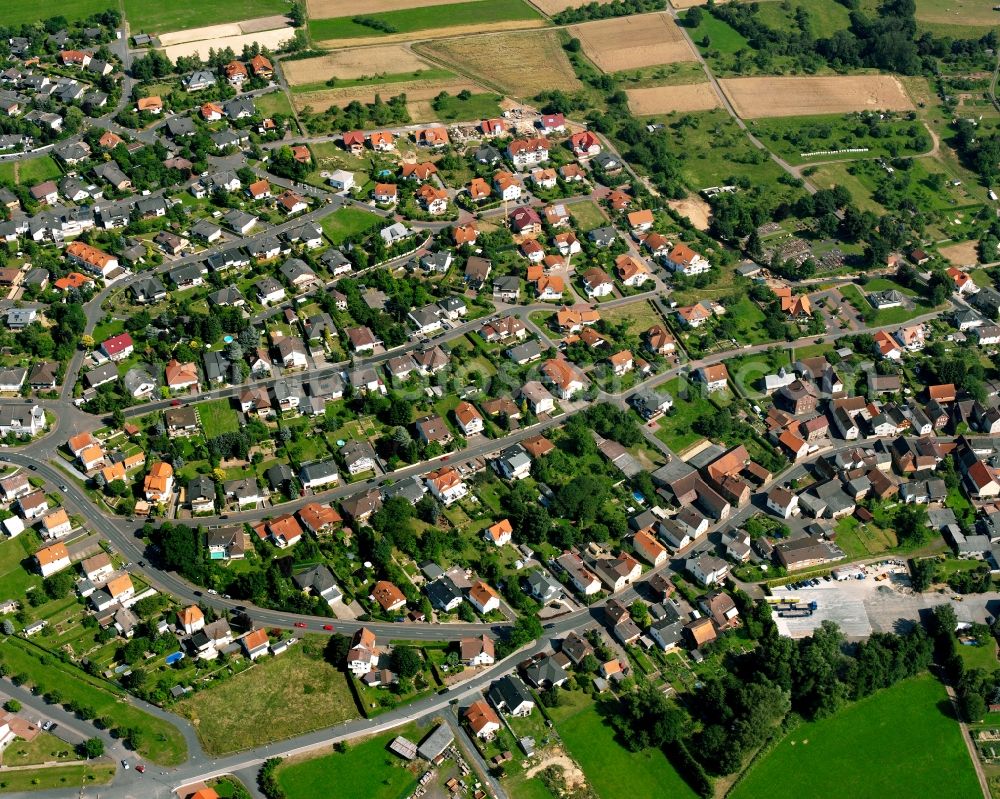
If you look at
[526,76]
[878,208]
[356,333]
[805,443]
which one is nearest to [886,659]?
[805,443]

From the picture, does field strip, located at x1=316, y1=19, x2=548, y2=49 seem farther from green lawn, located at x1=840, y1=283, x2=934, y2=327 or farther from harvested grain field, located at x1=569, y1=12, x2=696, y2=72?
green lawn, located at x1=840, y1=283, x2=934, y2=327

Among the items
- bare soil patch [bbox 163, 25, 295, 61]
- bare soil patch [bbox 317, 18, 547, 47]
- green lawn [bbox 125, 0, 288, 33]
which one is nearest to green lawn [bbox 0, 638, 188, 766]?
bare soil patch [bbox 163, 25, 295, 61]

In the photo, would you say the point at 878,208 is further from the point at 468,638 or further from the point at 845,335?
the point at 468,638

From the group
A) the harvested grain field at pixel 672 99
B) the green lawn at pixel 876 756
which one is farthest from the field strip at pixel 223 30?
the green lawn at pixel 876 756

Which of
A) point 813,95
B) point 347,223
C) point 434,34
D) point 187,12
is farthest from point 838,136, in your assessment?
point 187,12

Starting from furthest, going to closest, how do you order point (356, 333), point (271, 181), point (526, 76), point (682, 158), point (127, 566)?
point (526, 76)
point (682, 158)
point (271, 181)
point (356, 333)
point (127, 566)

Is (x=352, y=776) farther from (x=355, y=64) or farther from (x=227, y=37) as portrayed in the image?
(x=227, y=37)
